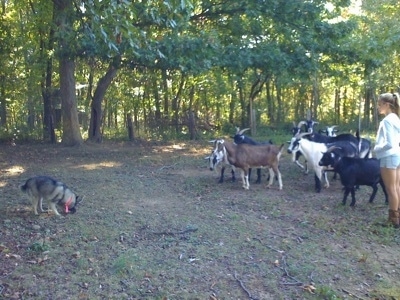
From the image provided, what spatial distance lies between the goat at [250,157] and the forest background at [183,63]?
2.06 m

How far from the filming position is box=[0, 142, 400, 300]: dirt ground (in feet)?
18.1

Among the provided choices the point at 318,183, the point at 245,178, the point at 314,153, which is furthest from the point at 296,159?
the point at 245,178

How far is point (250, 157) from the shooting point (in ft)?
34.0

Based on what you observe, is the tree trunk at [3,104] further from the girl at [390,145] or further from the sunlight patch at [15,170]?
the girl at [390,145]

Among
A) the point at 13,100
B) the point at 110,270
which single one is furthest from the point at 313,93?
the point at 110,270

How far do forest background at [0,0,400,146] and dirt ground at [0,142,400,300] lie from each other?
2507 millimetres

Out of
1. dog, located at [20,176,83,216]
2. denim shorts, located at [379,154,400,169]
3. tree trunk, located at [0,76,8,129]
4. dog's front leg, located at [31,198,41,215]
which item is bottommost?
dog's front leg, located at [31,198,41,215]

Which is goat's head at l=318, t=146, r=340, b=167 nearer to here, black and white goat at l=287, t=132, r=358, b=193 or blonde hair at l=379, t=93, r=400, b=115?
black and white goat at l=287, t=132, r=358, b=193

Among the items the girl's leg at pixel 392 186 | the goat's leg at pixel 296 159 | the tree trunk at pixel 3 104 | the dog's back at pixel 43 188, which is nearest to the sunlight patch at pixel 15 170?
the dog's back at pixel 43 188

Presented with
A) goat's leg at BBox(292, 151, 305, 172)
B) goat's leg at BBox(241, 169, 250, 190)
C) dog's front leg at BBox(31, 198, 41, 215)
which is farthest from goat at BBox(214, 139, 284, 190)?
dog's front leg at BBox(31, 198, 41, 215)

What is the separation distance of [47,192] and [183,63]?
6525mm

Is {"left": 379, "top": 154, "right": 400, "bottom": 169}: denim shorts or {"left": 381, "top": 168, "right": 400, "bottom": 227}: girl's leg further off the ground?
{"left": 379, "top": 154, "right": 400, "bottom": 169}: denim shorts

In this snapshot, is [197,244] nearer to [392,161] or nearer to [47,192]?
[47,192]

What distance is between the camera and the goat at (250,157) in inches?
408
